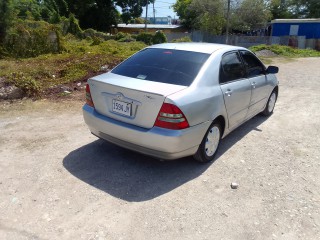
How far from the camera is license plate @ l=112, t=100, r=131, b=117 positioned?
3506 millimetres

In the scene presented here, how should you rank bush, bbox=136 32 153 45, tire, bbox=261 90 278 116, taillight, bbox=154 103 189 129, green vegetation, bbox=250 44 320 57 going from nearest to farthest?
taillight, bbox=154 103 189 129 → tire, bbox=261 90 278 116 → green vegetation, bbox=250 44 320 57 → bush, bbox=136 32 153 45

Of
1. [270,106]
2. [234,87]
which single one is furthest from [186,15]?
[234,87]

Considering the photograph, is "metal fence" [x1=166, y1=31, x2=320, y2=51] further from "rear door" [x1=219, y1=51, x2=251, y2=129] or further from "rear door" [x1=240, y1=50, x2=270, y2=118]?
"rear door" [x1=219, y1=51, x2=251, y2=129]

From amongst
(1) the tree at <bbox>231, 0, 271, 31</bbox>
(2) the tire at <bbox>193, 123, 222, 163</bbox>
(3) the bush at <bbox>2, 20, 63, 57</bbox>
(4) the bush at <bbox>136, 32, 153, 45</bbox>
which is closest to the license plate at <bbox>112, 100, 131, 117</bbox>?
(2) the tire at <bbox>193, 123, 222, 163</bbox>

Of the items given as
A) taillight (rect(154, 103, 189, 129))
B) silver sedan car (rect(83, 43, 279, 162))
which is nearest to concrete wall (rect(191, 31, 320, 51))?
silver sedan car (rect(83, 43, 279, 162))

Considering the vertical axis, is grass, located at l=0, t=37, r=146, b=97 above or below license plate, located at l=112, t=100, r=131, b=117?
below

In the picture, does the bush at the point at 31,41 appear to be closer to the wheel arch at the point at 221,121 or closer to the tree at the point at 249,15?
the wheel arch at the point at 221,121

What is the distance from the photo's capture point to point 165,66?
12.9 ft

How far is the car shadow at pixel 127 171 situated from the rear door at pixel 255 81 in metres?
1.10

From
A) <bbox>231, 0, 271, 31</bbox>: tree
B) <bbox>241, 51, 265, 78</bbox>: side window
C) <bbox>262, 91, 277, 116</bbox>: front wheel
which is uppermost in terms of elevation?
<bbox>231, 0, 271, 31</bbox>: tree

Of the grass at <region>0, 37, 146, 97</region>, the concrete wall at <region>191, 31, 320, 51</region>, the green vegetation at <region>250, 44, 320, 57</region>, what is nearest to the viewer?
the grass at <region>0, 37, 146, 97</region>

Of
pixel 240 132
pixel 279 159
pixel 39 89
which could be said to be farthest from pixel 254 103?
pixel 39 89

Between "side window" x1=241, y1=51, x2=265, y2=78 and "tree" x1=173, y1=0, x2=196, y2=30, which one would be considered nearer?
"side window" x1=241, y1=51, x2=265, y2=78

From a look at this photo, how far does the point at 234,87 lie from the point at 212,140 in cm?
86
